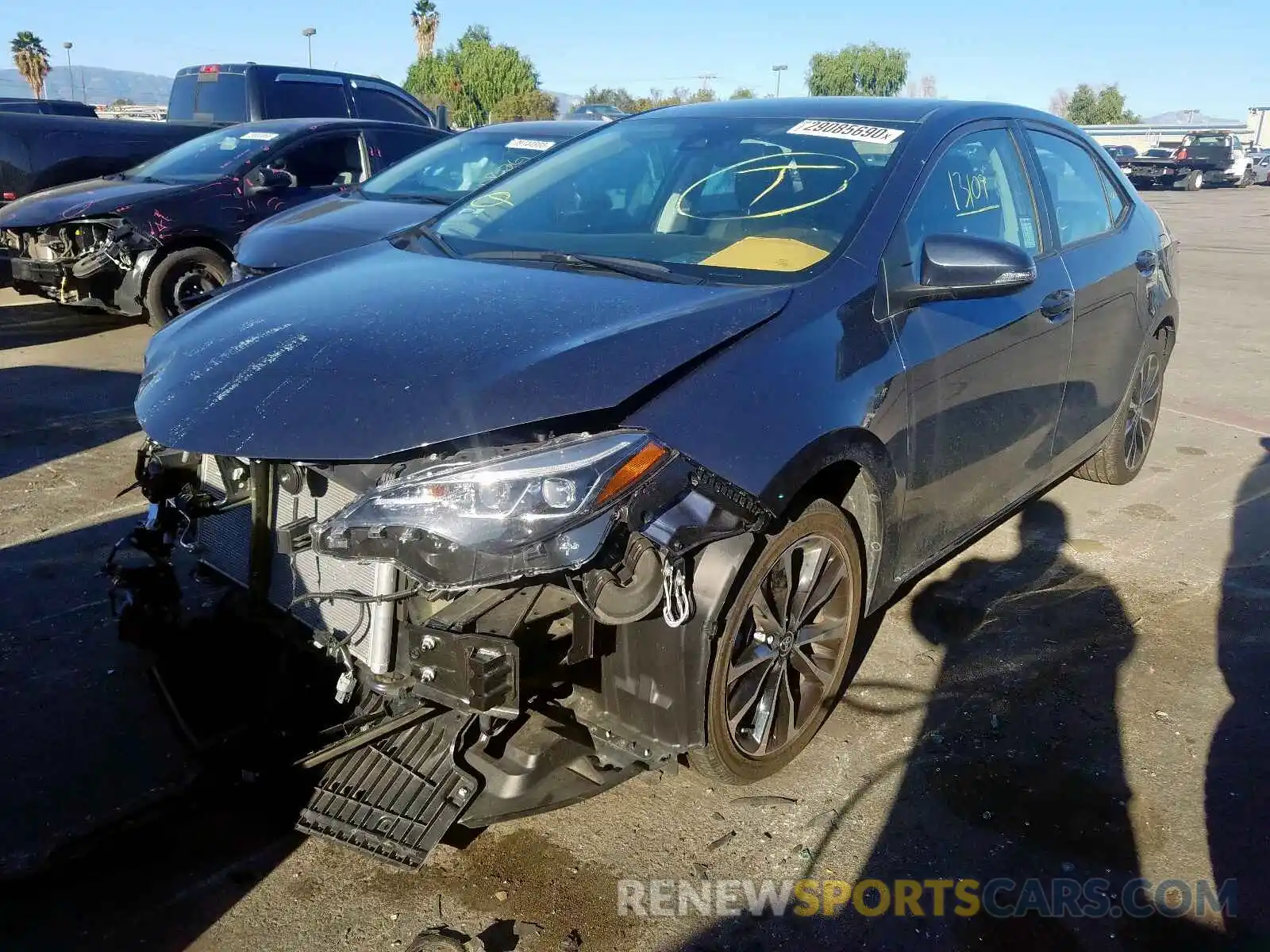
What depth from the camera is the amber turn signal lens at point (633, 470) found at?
2.18 meters

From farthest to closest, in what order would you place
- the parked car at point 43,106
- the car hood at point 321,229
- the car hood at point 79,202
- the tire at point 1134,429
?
the parked car at point 43,106 < the car hood at point 79,202 < the car hood at point 321,229 < the tire at point 1134,429

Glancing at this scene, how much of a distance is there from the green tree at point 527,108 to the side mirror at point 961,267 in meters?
45.5

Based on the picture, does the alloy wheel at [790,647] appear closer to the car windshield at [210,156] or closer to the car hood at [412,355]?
the car hood at [412,355]

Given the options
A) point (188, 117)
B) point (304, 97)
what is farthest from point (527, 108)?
point (304, 97)

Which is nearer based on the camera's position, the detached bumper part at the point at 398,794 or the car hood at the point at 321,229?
the detached bumper part at the point at 398,794

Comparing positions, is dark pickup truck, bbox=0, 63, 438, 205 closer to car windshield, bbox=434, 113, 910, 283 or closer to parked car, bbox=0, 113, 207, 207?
parked car, bbox=0, 113, 207, 207

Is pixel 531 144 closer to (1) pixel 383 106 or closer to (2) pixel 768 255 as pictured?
(2) pixel 768 255

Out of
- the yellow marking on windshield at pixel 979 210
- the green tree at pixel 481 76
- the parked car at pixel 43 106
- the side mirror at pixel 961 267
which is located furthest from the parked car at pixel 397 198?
the green tree at pixel 481 76

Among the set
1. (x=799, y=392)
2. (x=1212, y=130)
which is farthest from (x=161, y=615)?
(x=1212, y=130)

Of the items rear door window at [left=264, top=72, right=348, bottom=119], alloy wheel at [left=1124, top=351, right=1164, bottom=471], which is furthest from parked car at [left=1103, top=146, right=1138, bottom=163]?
alloy wheel at [left=1124, top=351, right=1164, bottom=471]

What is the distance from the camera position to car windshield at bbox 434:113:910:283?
3.11 metres

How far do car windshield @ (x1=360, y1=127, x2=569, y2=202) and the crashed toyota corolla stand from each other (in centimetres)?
376

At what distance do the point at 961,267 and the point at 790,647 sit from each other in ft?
3.90

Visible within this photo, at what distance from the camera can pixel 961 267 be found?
2988 mm
